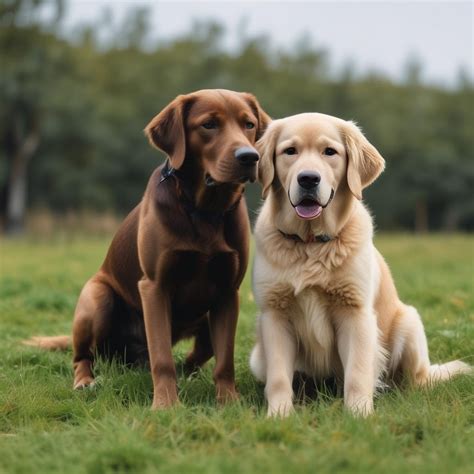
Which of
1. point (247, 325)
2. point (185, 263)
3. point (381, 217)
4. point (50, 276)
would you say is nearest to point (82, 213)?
point (50, 276)

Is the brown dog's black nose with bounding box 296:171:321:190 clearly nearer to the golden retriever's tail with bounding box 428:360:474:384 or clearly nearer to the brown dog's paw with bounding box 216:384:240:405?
the brown dog's paw with bounding box 216:384:240:405

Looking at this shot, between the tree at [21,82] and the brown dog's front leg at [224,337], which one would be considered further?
the tree at [21,82]

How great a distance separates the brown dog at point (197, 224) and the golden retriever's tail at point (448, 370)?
1.18 m

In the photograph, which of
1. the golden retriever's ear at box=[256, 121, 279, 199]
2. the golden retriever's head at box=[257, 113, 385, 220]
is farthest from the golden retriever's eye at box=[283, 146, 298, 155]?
the golden retriever's ear at box=[256, 121, 279, 199]

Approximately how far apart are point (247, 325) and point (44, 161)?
29.9 m

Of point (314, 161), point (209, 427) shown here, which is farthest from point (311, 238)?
point (209, 427)

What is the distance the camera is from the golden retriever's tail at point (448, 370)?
429 centimetres

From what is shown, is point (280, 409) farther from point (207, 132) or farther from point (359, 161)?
point (207, 132)

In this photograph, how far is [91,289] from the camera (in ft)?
16.3

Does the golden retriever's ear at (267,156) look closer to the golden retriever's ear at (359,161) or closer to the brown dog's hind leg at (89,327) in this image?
the golden retriever's ear at (359,161)

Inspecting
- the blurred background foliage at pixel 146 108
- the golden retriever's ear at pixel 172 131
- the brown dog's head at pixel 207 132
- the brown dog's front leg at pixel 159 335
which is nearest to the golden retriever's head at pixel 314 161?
the brown dog's head at pixel 207 132

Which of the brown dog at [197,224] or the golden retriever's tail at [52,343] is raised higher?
the brown dog at [197,224]

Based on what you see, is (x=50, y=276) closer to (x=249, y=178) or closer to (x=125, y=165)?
(x=249, y=178)

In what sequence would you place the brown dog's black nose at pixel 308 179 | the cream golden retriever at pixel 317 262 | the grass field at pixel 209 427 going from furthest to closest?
the cream golden retriever at pixel 317 262
the brown dog's black nose at pixel 308 179
the grass field at pixel 209 427
